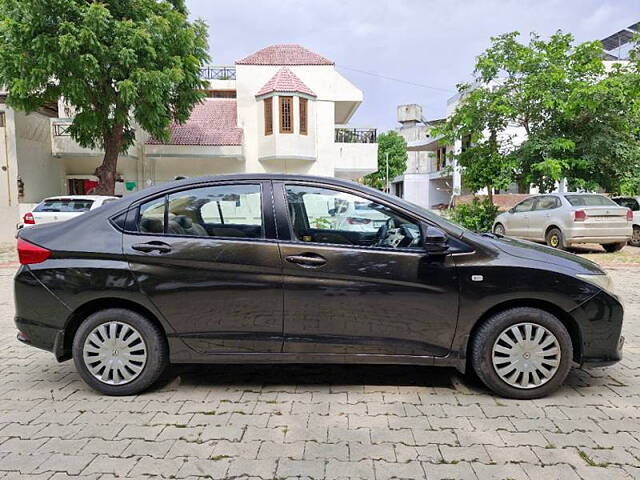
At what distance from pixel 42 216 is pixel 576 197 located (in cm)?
1411

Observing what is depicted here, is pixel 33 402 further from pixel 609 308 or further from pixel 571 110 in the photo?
pixel 571 110

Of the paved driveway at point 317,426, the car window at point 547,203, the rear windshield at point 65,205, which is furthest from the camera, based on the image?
the rear windshield at point 65,205

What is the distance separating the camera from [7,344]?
4.84 meters

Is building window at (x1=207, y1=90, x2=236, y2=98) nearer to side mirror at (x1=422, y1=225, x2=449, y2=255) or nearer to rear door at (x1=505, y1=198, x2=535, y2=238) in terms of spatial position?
rear door at (x1=505, y1=198, x2=535, y2=238)

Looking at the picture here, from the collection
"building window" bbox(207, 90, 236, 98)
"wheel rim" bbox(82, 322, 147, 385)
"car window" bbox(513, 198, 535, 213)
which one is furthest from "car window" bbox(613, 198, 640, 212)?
"building window" bbox(207, 90, 236, 98)

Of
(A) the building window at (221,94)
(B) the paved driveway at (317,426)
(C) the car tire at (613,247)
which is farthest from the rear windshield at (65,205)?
(C) the car tire at (613,247)

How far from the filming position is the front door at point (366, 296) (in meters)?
3.22

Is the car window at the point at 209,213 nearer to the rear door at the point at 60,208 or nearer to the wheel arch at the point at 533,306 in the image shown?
the wheel arch at the point at 533,306

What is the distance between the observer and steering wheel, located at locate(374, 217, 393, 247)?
3441mm

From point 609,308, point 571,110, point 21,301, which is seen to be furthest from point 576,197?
point 21,301

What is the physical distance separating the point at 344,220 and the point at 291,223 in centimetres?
45

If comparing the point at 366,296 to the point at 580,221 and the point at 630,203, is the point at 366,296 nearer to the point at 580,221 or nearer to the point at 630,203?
the point at 580,221

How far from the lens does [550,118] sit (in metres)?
14.1

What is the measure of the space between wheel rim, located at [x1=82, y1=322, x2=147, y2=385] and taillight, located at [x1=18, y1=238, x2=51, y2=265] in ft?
2.23
